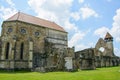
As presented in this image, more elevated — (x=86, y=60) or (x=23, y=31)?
(x=23, y=31)

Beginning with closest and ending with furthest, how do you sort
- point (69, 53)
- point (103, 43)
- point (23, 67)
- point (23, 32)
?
1. point (69, 53)
2. point (23, 67)
3. point (23, 32)
4. point (103, 43)

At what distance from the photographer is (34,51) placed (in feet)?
137

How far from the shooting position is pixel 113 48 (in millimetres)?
60781

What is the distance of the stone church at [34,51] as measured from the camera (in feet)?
111

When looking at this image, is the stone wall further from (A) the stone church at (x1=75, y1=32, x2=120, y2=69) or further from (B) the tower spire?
(B) the tower spire

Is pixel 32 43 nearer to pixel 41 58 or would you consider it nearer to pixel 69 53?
pixel 41 58

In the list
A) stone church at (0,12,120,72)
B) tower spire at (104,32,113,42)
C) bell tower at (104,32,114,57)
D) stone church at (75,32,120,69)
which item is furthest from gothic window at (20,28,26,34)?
tower spire at (104,32,113,42)

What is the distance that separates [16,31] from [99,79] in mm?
26070

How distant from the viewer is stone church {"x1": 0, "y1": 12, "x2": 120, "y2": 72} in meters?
33.9

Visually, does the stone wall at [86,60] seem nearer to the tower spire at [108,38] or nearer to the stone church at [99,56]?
the stone church at [99,56]

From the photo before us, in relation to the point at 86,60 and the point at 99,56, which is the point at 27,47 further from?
the point at 99,56

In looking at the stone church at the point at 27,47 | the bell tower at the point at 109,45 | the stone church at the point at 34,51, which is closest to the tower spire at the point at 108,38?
the bell tower at the point at 109,45

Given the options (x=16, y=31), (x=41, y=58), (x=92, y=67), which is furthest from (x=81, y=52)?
(x=16, y=31)

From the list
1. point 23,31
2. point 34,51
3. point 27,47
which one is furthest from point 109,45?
point 23,31
